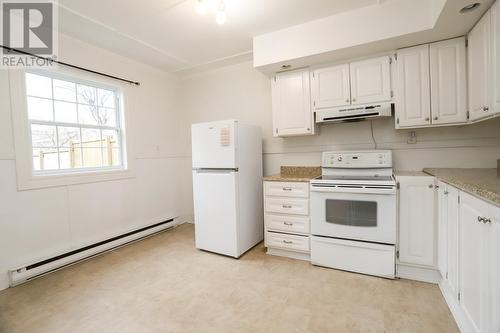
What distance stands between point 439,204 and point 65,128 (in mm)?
3880

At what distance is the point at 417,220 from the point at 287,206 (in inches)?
48.4

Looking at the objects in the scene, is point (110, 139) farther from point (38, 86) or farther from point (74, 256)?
point (74, 256)

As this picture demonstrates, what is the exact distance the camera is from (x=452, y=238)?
176cm

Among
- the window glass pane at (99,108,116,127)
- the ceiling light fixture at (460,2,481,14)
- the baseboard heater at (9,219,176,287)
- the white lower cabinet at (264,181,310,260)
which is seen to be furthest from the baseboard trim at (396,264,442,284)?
the window glass pane at (99,108,116,127)

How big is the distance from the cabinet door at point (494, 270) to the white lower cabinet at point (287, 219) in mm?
1594

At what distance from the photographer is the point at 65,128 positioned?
9.34 ft

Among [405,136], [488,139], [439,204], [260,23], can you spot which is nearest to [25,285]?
[260,23]

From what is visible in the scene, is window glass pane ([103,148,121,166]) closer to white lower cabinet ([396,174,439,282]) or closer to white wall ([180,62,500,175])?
white wall ([180,62,500,175])

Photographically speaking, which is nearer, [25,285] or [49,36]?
[25,285]

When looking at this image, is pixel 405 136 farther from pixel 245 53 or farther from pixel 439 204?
pixel 245 53

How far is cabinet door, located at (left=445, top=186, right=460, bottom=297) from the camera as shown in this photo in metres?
1.67

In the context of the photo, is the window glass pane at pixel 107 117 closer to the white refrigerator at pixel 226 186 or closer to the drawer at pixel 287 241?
the white refrigerator at pixel 226 186

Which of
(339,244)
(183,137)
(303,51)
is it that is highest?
(303,51)

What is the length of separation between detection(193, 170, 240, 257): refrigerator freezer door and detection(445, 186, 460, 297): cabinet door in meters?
1.92
